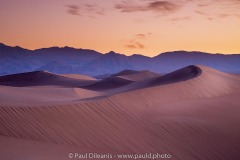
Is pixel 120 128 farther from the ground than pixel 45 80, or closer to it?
farther from the ground

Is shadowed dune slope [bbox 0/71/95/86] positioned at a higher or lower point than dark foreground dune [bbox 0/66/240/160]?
lower

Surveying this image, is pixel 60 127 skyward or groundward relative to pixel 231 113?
skyward

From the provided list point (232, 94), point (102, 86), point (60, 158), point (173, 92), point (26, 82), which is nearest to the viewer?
point (60, 158)

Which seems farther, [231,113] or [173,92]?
[173,92]

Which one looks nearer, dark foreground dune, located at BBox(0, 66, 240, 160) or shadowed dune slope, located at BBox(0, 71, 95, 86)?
dark foreground dune, located at BBox(0, 66, 240, 160)

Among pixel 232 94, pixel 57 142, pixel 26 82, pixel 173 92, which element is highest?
pixel 57 142

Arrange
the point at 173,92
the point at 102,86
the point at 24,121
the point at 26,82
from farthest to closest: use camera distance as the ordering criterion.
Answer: the point at 26,82 < the point at 102,86 < the point at 173,92 < the point at 24,121

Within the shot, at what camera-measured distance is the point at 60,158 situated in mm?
7734

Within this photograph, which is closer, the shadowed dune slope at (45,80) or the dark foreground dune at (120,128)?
the dark foreground dune at (120,128)

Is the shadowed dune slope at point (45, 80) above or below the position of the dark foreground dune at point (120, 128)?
below

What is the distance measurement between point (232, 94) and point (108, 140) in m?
12.3

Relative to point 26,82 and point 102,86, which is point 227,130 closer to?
point 102,86

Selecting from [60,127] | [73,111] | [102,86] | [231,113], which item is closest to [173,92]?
[231,113]

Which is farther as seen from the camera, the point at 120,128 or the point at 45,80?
the point at 45,80
